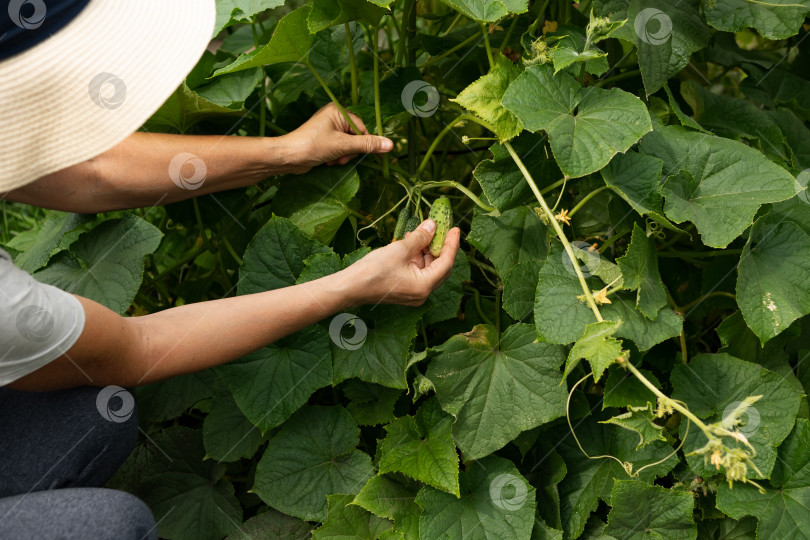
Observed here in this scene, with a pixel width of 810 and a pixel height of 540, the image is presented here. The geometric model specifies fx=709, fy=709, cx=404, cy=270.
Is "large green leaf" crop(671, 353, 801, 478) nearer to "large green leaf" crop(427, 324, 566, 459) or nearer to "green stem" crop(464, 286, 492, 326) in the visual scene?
"large green leaf" crop(427, 324, 566, 459)

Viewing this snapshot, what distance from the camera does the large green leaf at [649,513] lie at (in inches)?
44.3

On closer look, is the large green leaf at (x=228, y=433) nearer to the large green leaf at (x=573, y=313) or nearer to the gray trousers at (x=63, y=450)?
the gray trousers at (x=63, y=450)

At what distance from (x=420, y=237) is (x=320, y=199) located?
0.86ft

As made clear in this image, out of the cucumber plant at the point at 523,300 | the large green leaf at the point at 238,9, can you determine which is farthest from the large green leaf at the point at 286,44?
the large green leaf at the point at 238,9

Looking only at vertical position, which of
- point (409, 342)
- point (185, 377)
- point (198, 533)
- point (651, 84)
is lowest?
point (198, 533)

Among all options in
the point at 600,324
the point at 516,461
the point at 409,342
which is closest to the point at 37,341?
the point at 409,342

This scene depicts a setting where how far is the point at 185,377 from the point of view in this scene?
1382mm

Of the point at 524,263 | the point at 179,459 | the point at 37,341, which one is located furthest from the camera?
the point at 179,459

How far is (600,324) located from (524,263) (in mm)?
255

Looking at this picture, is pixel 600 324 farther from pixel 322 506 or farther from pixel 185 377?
pixel 185 377

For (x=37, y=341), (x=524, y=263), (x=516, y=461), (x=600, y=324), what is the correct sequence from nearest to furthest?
(x=37, y=341) < (x=600, y=324) < (x=524, y=263) < (x=516, y=461)

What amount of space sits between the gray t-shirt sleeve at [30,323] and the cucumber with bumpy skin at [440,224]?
1.82 feet

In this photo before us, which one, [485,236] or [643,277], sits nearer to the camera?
[643,277]

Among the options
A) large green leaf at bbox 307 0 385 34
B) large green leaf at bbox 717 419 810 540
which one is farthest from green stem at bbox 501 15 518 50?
large green leaf at bbox 717 419 810 540
